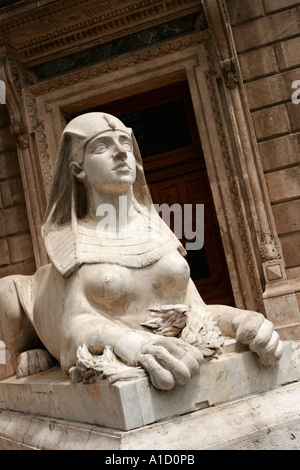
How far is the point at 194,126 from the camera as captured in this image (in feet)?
22.3

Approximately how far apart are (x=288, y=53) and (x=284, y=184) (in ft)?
4.85

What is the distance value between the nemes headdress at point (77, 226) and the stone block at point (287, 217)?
3.20 m

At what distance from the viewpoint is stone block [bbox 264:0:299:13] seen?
6094mm

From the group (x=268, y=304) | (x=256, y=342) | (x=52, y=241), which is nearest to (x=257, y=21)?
(x=268, y=304)

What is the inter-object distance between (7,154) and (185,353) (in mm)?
5343

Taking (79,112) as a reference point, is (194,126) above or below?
below

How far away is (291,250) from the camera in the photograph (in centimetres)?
593

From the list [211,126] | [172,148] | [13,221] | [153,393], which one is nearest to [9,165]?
[13,221]

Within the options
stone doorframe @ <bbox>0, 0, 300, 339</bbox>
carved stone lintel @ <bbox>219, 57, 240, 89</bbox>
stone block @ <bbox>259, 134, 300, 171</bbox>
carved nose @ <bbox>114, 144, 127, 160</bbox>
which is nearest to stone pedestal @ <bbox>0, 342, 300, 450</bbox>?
carved nose @ <bbox>114, 144, 127, 160</bbox>

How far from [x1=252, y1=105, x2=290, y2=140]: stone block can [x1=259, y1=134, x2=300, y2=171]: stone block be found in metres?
0.08

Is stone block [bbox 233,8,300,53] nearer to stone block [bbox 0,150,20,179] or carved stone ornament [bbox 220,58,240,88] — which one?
carved stone ornament [bbox 220,58,240,88]

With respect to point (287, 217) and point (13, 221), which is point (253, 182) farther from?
point (13, 221)

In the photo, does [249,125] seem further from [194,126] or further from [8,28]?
[8,28]

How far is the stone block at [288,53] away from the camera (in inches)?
238
